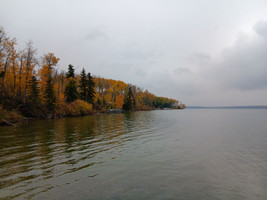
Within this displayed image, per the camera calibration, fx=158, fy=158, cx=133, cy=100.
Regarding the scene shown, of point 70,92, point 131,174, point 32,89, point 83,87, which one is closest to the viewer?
point 131,174

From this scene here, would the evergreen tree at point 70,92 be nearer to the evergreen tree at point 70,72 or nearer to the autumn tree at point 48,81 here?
the evergreen tree at point 70,72

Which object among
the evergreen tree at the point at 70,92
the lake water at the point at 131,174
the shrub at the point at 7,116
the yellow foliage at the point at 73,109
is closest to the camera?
the lake water at the point at 131,174

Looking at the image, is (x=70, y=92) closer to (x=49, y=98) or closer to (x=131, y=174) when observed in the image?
(x=49, y=98)

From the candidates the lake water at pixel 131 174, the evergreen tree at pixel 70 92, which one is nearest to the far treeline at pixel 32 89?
the evergreen tree at pixel 70 92

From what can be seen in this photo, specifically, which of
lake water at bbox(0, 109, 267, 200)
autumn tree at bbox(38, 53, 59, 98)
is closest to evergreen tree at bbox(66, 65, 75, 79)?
autumn tree at bbox(38, 53, 59, 98)

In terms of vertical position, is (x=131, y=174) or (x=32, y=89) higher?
(x=32, y=89)

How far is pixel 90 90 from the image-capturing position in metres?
60.9

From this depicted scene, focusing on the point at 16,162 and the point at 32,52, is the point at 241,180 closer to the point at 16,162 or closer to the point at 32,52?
the point at 16,162

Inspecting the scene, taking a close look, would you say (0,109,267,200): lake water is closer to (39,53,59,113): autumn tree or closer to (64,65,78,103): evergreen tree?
(39,53,59,113): autumn tree

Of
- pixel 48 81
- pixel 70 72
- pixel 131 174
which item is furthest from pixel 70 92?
pixel 131 174

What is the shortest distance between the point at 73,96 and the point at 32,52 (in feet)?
60.4

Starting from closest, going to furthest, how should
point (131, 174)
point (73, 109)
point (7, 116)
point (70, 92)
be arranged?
point (131, 174), point (7, 116), point (73, 109), point (70, 92)

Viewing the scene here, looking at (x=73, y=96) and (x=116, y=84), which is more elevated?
(x=116, y=84)

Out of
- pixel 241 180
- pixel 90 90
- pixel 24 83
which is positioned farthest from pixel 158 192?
pixel 90 90
